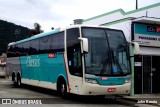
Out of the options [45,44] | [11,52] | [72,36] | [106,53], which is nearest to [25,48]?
[11,52]

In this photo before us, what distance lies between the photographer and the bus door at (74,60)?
1528cm

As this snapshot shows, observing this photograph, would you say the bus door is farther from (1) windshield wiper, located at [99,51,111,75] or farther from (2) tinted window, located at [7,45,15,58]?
(2) tinted window, located at [7,45,15,58]

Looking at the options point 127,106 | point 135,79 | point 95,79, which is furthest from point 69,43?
point 135,79

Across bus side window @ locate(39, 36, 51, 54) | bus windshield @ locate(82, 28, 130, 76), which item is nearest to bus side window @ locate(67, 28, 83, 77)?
bus windshield @ locate(82, 28, 130, 76)

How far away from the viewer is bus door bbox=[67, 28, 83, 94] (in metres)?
15.3

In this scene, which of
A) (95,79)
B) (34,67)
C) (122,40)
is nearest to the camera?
(95,79)

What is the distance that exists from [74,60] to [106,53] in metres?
1.50

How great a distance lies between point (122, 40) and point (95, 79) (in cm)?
250

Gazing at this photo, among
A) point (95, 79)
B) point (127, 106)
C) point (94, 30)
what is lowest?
point (127, 106)

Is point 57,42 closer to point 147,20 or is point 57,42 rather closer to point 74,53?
point 74,53

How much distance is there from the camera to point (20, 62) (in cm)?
2475

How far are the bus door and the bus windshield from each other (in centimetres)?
51

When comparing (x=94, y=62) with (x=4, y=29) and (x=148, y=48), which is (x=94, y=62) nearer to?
(x=148, y=48)

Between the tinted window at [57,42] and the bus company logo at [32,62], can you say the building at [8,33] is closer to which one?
the bus company logo at [32,62]
